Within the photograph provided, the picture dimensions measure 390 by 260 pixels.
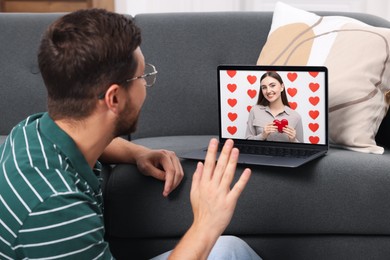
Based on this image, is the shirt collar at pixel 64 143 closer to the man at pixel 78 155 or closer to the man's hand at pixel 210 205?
the man at pixel 78 155

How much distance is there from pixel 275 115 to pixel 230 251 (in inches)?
16.8

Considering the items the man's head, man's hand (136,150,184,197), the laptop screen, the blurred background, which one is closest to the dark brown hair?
the laptop screen

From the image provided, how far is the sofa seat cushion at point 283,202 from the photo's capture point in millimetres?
1655

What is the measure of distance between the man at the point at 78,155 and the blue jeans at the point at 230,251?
19cm

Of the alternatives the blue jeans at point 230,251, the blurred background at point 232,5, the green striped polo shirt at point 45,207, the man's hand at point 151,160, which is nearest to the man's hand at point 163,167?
the man's hand at point 151,160

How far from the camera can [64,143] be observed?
1215mm

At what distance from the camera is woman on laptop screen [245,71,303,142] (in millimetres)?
1730

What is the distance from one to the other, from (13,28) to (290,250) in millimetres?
1218

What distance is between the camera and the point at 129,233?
1.69 meters

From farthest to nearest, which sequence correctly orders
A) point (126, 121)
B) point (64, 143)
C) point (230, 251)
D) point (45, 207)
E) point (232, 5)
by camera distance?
point (232, 5)
point (230, 251)
point (126, 121)
point (64, 143)
point (45, 207)

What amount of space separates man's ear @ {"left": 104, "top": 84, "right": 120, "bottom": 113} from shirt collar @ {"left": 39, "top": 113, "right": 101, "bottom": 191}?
0.10m

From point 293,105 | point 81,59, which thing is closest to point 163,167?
point 293,105

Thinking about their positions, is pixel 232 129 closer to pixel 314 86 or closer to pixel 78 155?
pixel 314 86

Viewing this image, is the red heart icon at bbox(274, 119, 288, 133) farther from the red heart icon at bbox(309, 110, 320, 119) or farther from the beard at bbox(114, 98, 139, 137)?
the beard at bbox(114, 98, 139, 137)
